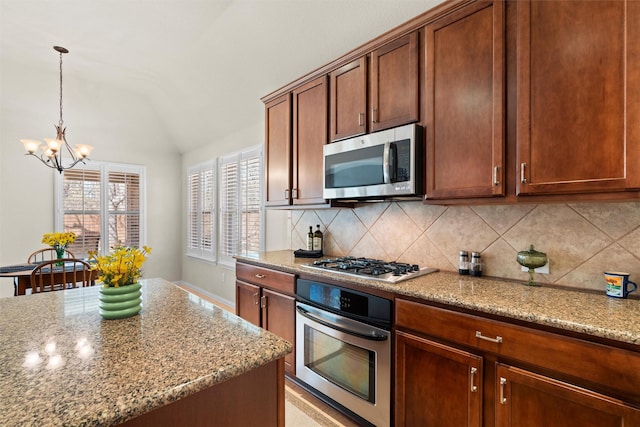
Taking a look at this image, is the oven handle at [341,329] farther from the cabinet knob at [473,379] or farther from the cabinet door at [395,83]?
the cabinet door at [395,83]

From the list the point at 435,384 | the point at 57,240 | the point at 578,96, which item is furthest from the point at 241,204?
the point at 578,96

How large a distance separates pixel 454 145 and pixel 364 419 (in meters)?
1.70

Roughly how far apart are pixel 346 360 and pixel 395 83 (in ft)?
5.96

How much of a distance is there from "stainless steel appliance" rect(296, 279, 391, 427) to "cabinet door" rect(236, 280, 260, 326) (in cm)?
57

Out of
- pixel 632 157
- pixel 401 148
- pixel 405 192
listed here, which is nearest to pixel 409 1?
pixel 401 148

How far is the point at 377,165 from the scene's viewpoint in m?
2.11

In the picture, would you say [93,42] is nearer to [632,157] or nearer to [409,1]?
[409,1]

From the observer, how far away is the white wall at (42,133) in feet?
13.8

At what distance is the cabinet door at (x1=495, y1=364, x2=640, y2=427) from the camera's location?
1.13 metres

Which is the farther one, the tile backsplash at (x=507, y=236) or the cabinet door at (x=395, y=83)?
the cabinet door at (x=395, y=83)

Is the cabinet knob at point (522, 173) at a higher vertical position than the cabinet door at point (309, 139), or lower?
lower

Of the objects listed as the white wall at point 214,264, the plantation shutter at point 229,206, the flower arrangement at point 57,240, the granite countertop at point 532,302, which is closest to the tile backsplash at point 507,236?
the granite countertop at point 532,302

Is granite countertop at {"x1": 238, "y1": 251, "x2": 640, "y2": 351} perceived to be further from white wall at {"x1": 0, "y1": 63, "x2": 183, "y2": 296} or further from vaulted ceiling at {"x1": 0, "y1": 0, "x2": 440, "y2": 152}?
white wall at {"x1": 0, "y1": 63, "x2": 183, "y2": 296}

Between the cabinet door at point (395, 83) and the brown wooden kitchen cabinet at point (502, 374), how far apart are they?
1174mm
